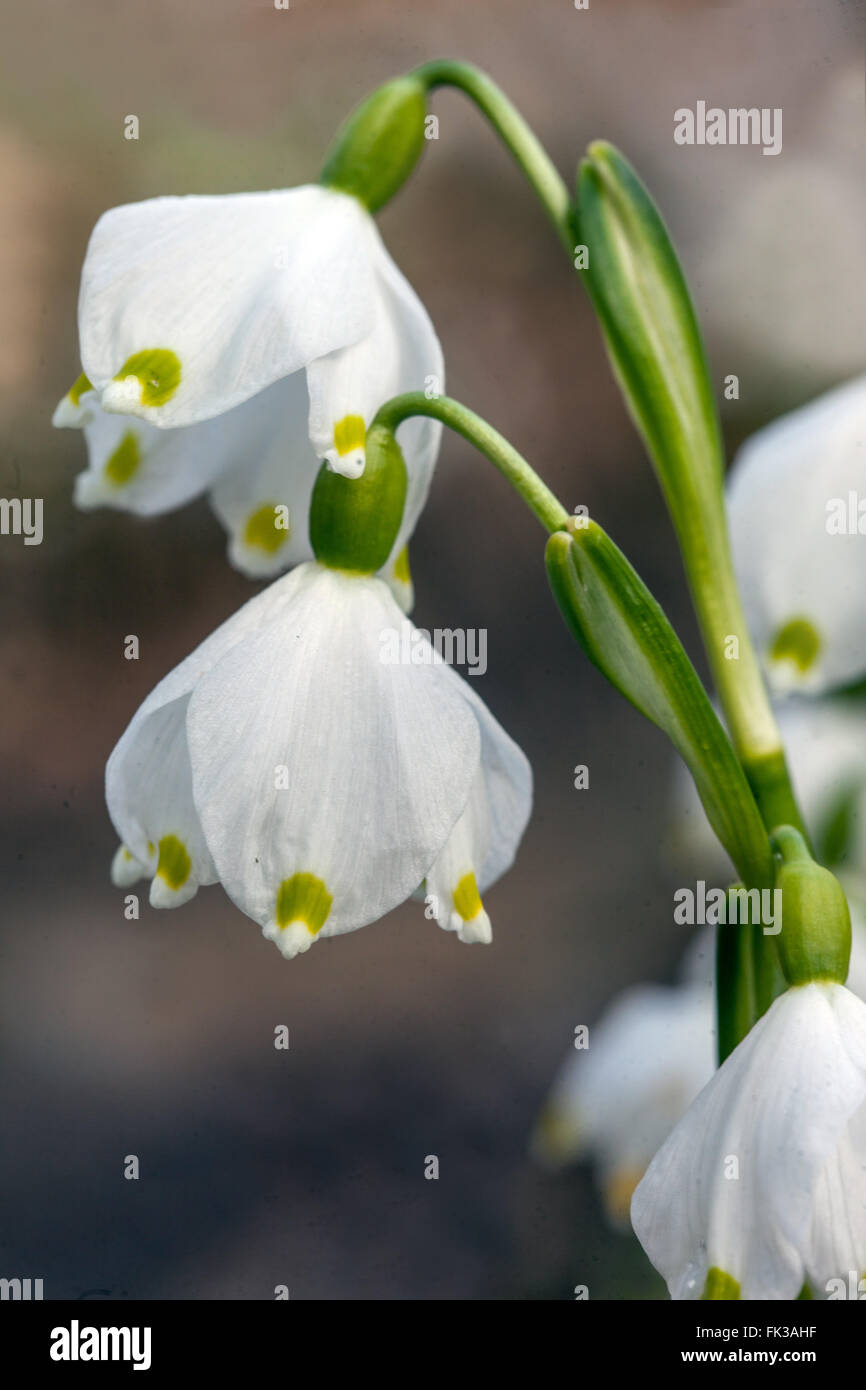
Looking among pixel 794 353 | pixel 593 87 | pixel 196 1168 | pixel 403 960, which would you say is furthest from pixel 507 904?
pixel 593 87

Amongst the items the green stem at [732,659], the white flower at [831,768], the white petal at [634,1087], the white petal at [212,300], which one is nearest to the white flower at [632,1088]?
the white petal at [634,1087]

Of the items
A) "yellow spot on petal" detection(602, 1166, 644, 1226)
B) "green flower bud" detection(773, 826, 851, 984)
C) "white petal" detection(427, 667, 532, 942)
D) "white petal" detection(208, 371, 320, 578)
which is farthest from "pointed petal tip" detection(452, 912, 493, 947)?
"yellow spot on petal" detection(602, 1166, 644, 1226)

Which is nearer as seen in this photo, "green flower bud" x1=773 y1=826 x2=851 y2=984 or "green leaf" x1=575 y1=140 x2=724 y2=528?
"green flower bud" x1=773 y1=826 x2=851 y2=984

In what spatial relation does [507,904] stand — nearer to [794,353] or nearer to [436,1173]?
[436,1173]

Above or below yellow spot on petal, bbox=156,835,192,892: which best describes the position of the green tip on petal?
below

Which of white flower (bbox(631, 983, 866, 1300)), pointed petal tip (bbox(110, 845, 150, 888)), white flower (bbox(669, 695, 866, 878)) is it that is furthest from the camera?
white flower (bbox(669, 695, 866, 878))

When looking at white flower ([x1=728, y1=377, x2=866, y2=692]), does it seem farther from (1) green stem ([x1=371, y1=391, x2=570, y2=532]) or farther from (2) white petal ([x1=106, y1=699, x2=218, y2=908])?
(2) white petal ([x1=106, y1=699, x2=218, y2=908])

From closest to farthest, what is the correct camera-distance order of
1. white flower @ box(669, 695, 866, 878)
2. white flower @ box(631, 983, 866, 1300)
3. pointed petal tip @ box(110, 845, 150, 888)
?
white flower @ box(631, 983, 866, 1300)
pointed petal tip @ box(110, 845, 150, 888)
white flower @ box(669, 695, 866, 878)
